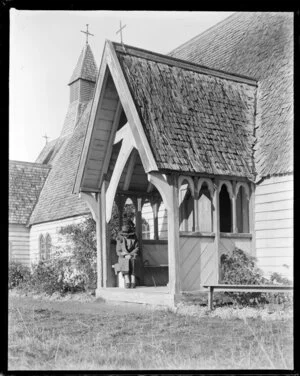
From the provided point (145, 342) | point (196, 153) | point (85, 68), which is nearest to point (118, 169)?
point (196, 153)

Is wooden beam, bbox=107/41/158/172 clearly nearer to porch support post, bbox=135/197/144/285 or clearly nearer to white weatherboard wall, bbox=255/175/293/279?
white weatherboard wall, bbox=255/175/293/279

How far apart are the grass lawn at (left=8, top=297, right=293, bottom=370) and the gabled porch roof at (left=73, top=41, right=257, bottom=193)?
329 cm

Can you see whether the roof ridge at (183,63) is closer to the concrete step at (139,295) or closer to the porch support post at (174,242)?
the porch support post at (174,242)

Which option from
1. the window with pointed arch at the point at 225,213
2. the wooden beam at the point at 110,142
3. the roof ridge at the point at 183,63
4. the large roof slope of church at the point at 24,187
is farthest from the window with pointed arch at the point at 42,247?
the roof ridge at the point at 183,63

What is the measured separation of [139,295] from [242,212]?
134 inches

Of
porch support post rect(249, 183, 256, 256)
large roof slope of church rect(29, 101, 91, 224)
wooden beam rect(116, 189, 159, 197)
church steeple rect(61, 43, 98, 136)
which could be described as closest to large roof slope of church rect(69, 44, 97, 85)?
church steeple rect(61, 43, 98, 136)

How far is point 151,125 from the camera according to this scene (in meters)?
11.5

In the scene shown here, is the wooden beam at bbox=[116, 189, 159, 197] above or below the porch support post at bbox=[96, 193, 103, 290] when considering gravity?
above

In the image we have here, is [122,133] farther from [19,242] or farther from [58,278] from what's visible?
[19,242]

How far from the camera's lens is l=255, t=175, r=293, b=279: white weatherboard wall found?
12.2 metres

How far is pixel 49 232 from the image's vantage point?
25328mm
